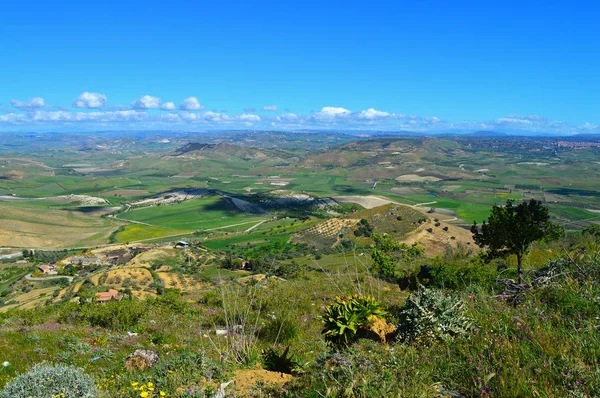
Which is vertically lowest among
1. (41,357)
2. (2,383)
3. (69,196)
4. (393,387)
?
(69,196)

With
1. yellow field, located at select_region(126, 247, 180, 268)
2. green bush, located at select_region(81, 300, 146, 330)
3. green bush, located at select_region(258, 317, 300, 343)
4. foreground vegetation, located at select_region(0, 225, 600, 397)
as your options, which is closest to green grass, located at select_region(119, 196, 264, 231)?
yellow field, located at select_region(126, 247, 180, 268)

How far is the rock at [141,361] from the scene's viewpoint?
7250 mm

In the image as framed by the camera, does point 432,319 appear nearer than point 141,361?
Yes

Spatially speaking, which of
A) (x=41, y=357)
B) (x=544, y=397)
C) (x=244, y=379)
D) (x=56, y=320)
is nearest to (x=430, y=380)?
(x=544, y=397)

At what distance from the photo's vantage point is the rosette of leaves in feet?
22.0

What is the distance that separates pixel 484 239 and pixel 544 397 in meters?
20.1

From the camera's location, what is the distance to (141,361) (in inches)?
291

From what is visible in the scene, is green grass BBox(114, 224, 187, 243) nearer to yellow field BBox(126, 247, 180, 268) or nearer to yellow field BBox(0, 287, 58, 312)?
yellow field BBox(126, 247, 180, 268)

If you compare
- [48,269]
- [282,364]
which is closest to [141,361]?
[282,364]

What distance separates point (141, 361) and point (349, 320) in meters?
4.22

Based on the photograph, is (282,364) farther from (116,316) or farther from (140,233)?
(140,233)

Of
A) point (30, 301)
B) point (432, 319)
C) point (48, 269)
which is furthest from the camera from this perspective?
point (48, 269)

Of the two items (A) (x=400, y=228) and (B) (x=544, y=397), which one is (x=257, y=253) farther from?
(B) (x=544, y=397)

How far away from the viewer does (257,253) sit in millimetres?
75375
